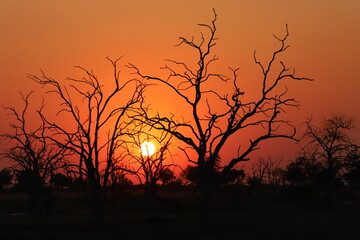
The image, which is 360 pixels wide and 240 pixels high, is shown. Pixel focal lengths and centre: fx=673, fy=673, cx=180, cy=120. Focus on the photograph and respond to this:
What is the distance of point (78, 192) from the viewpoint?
398 ft

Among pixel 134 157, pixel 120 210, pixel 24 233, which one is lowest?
pixel 24 233

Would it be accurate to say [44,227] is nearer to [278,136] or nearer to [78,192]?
[278,136]

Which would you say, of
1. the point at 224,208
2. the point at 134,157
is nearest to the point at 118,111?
the point at 134,157

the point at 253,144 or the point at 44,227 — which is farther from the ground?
the point at 253,144

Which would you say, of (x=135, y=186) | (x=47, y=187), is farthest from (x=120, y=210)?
(x=135, y=186)

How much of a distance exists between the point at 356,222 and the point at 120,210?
28.9 m

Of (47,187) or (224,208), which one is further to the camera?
(224,208)

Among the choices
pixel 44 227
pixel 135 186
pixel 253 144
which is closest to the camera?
pixel 253 144

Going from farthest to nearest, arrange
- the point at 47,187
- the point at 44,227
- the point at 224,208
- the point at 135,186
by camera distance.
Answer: the point at 135,186, the point at 224,208, the point at 47,187, the point at 44,227

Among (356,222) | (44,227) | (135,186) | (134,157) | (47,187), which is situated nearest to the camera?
(44,227)

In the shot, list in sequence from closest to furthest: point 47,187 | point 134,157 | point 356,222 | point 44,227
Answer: point 44,227 < point 356,222 < point 134,157 < point 47,187

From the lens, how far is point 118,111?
4416cm

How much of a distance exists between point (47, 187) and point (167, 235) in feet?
104

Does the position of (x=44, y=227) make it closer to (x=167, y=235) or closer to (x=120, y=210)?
(x=167, y=235)
